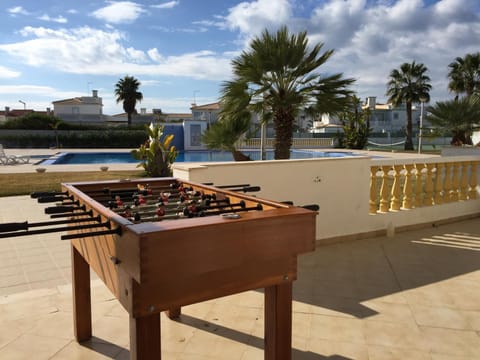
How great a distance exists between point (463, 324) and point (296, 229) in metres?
1.79

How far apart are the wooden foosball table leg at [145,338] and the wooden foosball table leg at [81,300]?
117 centimetres

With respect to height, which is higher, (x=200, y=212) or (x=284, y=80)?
(x=284, y=80)

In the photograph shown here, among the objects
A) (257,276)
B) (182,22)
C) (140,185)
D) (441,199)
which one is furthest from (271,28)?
(257,276)

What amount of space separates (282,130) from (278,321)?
20.6 ft

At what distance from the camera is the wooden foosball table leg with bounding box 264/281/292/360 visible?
1.77m

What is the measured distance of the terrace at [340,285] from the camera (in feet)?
7.80

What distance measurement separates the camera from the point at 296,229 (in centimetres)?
169

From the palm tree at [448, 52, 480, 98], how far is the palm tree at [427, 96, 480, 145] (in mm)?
19805

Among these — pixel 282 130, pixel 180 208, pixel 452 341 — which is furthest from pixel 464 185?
pixel 180 208

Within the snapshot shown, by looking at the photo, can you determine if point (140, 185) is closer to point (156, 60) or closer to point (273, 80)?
point (273, 80)


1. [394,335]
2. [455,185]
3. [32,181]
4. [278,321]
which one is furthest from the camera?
[32,181]

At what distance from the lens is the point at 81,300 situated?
2.47 meters

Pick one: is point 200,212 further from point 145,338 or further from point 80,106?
point 80,106

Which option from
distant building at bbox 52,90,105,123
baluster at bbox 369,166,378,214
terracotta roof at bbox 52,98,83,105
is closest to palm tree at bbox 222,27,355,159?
baluster at bbox 369,166,378,214
